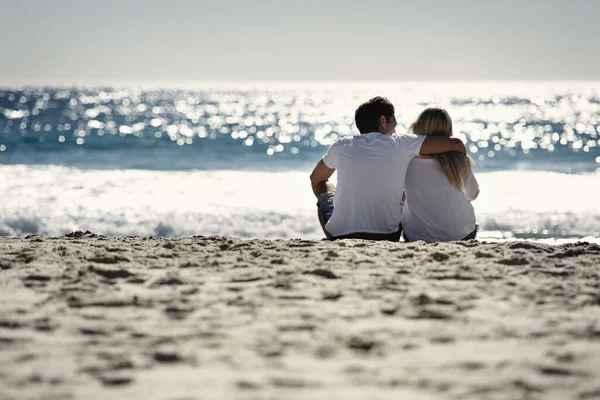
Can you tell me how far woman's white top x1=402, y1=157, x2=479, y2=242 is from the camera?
16.3 ft

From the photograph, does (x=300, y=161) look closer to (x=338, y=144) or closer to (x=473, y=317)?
(x=338, y=144)

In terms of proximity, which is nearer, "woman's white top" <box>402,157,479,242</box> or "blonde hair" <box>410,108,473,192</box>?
"blonde hair" <box>410,108,473,192</box>

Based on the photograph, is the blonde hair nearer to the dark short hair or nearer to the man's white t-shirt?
the man's white t-shirt

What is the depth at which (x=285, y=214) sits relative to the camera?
11.0 metres

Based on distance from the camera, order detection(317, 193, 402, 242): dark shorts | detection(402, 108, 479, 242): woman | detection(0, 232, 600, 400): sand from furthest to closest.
A: detection(317, 193, 402, 242): dark shorts → detection(402, 108, 479, 242): woman → detection(0, 232, 600, 400): sand

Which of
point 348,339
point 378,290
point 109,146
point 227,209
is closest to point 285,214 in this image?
point 227,209

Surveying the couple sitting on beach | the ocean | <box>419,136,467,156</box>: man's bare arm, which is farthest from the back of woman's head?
the ocean

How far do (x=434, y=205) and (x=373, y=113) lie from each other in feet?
2.65

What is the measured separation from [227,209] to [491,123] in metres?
31.4

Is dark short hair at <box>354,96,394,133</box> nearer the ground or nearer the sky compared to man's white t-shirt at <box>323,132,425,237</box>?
nearer the sky

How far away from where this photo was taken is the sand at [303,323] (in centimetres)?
238

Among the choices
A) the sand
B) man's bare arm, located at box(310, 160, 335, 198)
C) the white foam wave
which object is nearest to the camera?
the sand

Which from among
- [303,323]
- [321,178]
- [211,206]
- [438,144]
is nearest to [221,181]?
[211,206]

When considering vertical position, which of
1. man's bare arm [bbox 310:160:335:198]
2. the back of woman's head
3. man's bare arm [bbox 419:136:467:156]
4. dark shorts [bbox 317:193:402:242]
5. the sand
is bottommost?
the sand
